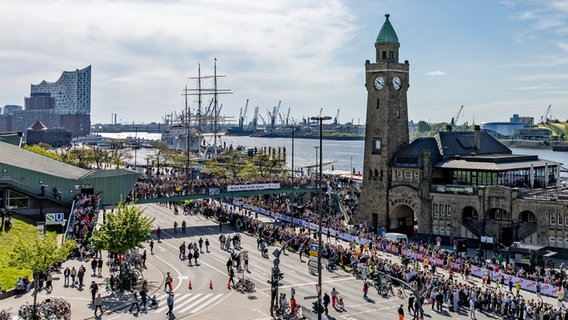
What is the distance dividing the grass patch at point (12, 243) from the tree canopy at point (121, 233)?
540 cm

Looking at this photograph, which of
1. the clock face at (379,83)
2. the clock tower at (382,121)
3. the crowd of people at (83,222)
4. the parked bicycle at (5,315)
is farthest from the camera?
the clock face at (379,83)

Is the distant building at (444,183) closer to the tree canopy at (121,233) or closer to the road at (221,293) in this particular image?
the road at (221,293)

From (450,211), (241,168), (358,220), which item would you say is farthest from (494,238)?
(241,168)

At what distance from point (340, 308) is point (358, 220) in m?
Answer: 39.4

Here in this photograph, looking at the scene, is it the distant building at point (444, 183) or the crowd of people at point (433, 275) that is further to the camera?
the distant building at point (444, 183)

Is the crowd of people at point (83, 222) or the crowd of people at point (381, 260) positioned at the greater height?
the crowd of people at point (83, 222)

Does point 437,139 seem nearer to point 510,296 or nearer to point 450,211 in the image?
point 450,211

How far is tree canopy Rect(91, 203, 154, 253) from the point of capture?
Result: 4451 centimetres

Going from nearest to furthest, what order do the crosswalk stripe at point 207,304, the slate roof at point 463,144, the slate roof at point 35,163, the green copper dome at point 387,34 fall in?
the crosswalk stripe at point 207,304
the slate roof at point 35,163
the slate roof at point 463,144
the green copper dome at point 387,34

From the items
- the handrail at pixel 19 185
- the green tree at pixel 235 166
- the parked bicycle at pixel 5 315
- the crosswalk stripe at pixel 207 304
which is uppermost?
the handrail at pixel 19 185

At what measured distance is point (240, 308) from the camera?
135ft

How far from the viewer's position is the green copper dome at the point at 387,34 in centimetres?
7919

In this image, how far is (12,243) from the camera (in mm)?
50406

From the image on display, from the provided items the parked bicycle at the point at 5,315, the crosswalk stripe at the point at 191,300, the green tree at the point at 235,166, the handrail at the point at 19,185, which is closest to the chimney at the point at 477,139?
the green tree at the point at 235,166
